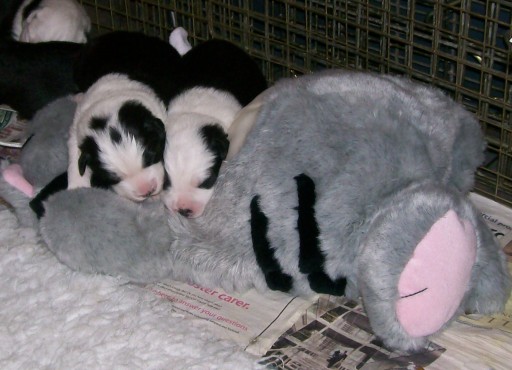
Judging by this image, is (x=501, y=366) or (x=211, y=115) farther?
(x=211, y=115)

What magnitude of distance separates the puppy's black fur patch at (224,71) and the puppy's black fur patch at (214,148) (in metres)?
0.35

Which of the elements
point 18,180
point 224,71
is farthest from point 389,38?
point 18,180

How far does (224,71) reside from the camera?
105 inches

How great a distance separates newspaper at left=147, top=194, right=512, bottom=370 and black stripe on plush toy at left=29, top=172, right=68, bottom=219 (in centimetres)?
40

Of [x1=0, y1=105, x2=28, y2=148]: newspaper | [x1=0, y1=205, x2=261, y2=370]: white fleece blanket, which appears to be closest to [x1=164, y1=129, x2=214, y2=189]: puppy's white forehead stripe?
[x1=0, y1=205, x2=261, y2=370]: white fleece blanket

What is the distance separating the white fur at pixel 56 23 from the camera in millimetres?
3352

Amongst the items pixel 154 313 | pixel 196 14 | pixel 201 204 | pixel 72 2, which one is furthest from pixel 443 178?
pixel 72 2

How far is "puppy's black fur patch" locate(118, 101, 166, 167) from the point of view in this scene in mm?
2279

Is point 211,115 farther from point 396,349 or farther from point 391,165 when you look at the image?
point 396,349

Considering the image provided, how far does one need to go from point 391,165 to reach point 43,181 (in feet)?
3.48

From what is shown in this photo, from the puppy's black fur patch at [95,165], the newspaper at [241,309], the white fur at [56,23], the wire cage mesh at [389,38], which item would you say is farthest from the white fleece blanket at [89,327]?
the white fur at [56,23]

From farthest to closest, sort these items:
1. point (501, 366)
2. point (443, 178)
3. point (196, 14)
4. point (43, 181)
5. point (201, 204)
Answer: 1. point (196, 14)
2. point (43, 181)
3. point (201, 204)
4. point (443, 178)
5. point (501, 366)

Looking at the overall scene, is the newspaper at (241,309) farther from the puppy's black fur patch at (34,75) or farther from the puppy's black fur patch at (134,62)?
the puppy's black fur patch at (34,75)

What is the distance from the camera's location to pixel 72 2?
3451mm
